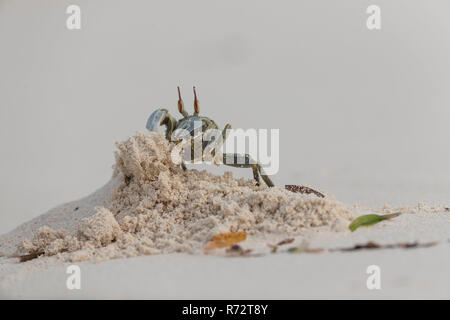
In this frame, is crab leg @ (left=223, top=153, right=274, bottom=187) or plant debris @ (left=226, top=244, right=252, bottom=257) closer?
plant debris @ (left=226, top=244, right=252, bottom=257)

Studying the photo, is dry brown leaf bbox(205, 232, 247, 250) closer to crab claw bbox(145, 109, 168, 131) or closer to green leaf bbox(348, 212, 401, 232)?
green leaf bbox(348, 212, 401, 232)

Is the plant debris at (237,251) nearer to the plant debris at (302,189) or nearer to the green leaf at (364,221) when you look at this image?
the green leaf at (364,221)

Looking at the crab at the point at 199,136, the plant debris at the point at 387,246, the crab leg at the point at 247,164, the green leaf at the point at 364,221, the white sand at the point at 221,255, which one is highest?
the crab at the point at 199,136

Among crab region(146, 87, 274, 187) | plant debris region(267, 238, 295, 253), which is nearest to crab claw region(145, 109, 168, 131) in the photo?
crab region(146, 87, 274, 187)

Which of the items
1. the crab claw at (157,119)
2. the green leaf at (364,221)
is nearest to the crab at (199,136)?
the crab claw at (157,119)
